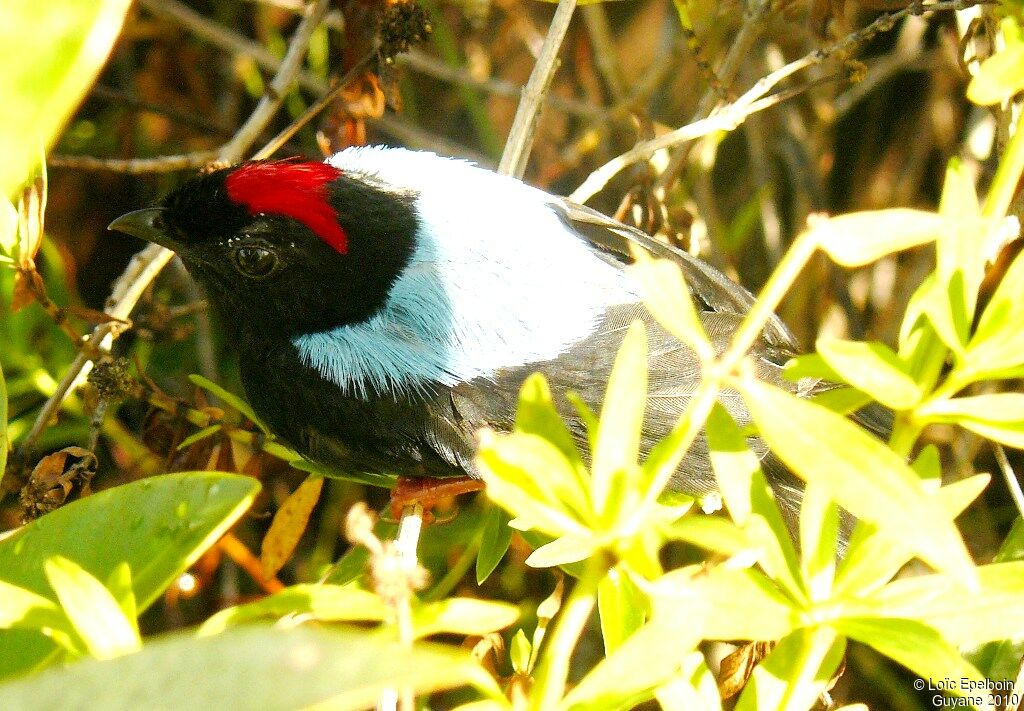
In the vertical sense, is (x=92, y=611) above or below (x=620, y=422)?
below

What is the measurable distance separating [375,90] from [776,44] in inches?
52.7

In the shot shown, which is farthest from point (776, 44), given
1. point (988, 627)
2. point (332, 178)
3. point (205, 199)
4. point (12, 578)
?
point (12, 578)

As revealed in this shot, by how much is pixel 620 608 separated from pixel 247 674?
1.63ft

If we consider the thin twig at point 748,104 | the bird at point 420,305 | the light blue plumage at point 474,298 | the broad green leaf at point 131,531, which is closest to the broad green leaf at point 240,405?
the bird at point 420,305

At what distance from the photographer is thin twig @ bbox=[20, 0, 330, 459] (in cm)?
191

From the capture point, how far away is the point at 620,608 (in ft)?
3.79

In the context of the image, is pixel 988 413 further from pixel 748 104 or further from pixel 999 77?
pixel 748 104

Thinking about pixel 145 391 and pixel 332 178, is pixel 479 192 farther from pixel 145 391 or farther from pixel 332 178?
pixel 145 391

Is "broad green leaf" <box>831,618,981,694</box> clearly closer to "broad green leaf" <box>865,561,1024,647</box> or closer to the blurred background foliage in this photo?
"broad green leaf" <box>865,561,1024,647</box>

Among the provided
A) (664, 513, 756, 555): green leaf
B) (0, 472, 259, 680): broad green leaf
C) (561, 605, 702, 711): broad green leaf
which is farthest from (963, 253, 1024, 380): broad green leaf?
(0, 472, 259, 680): broad green leaf

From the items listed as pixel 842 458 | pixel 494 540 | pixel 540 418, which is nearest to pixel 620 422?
pixel 540 418

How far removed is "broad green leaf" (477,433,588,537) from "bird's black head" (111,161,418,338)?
109 cm

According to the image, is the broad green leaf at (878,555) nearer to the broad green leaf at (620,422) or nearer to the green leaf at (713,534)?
the green leaf at (713,534)

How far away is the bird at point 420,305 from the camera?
6.13 ft
